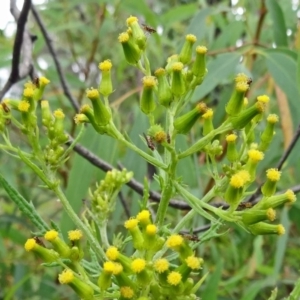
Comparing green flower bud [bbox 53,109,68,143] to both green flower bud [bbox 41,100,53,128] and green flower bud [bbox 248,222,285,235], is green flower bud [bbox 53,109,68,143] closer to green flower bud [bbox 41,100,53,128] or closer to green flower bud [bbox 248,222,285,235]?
green flower bud [bbox 41,100,53,128]

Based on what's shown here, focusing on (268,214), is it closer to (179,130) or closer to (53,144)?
(179,130)

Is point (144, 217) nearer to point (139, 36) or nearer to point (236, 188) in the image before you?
point (236, 188)

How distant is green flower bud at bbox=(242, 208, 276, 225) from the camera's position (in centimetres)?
50

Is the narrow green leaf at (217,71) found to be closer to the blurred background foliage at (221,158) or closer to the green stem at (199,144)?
the blurred background foliage at (221,158)

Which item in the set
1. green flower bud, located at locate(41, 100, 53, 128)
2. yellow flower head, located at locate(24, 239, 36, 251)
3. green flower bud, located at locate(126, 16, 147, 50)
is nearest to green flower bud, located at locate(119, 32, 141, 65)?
green flower bud, located at locate(126, 16, 147, 50)

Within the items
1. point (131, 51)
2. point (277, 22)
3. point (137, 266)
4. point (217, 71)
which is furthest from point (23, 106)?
point (277, 22)

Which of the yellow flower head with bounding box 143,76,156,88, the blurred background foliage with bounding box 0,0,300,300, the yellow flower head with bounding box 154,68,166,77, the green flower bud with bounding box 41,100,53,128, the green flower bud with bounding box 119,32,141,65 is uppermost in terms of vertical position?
the green flower bud with bounding box 119,32,141,65

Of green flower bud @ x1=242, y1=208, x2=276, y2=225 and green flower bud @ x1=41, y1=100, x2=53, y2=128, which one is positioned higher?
green flower bud @ x1=41, y1=100, x2=53, y2=128

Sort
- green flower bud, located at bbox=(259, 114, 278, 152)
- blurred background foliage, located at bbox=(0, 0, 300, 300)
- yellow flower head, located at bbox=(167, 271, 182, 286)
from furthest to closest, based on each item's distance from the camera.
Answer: blurred background foliage, located at bbox=(0, 0, 300, 300)
green flower bud, located at bbox=(259, 114, 278, 152)
yellow flower head, located at bbox=(167, 271, 182, 286)

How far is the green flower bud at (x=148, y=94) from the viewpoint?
1.81 ft

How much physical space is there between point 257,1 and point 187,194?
43.0 inches

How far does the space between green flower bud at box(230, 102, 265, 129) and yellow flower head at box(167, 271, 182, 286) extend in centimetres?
16

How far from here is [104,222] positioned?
613 millimetres

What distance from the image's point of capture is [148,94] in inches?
21.9
